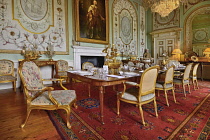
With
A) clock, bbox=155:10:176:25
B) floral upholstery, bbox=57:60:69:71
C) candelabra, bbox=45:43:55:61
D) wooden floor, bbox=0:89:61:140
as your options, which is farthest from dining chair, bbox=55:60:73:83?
clock, bbox=155:10:176:25

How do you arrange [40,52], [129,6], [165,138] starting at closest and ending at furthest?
1. [165,138]
2. [40,52]
3. [129,6]

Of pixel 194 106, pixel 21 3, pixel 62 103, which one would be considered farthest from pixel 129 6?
pixel 62 103

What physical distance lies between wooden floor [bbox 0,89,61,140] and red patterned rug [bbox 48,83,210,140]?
101 mm

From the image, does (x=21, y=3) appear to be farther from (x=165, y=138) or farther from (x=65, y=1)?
(x=165, y=138)

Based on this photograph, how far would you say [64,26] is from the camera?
4.74 meters

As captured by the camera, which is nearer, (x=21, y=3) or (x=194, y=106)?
(x=194, y=106)

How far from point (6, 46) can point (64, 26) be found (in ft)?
6.55

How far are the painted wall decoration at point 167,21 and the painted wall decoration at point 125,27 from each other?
121cm

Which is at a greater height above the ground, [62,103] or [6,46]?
[6,46]

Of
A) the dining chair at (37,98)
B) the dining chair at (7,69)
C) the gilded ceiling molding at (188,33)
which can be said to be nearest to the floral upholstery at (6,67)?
the dining chair at (7,69)

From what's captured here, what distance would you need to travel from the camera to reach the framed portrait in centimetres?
497

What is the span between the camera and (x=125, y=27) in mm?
6703

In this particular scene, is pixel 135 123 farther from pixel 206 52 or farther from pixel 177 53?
pixel 206 52

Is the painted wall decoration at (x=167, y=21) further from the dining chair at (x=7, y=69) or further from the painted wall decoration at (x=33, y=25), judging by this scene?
the dining chair at (x=7, y=69)
